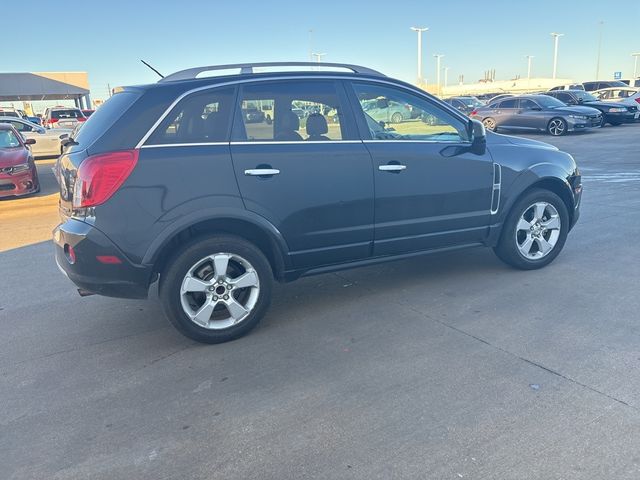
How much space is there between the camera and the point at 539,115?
19953mm

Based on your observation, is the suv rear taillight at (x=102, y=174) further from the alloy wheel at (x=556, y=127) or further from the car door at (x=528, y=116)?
the car door at (x=528, y=116)

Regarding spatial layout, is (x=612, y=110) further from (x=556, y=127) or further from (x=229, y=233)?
(x=229, y=233)

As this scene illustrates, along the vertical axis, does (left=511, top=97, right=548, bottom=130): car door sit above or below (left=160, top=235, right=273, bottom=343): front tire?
above

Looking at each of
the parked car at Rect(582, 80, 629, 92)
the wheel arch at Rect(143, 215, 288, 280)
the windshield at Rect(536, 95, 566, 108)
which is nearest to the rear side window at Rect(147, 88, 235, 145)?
the wheel arch at Rect(143, 215, 288, 280)

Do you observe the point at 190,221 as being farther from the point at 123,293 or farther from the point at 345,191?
the point at 345,191

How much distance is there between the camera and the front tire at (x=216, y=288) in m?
3.62

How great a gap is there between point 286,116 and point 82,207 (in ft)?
5.27

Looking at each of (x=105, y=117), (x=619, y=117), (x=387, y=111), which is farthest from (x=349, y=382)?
(x=619, y=117)

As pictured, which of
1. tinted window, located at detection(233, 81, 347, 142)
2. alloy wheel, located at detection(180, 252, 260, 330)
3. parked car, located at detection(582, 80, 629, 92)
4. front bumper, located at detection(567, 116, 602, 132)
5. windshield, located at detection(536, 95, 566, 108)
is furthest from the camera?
parked car, located at detection(582, 80, 629, 92)

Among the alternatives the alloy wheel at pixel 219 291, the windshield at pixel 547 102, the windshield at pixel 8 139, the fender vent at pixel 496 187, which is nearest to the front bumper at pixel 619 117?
the windshield at pixel 547 102

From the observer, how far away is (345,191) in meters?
4.07

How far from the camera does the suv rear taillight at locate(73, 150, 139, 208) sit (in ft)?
11.1

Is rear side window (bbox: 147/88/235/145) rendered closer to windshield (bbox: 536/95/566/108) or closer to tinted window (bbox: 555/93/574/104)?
windshield (bbox: 536/95/566/108)

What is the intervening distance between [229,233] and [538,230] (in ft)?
10.2
